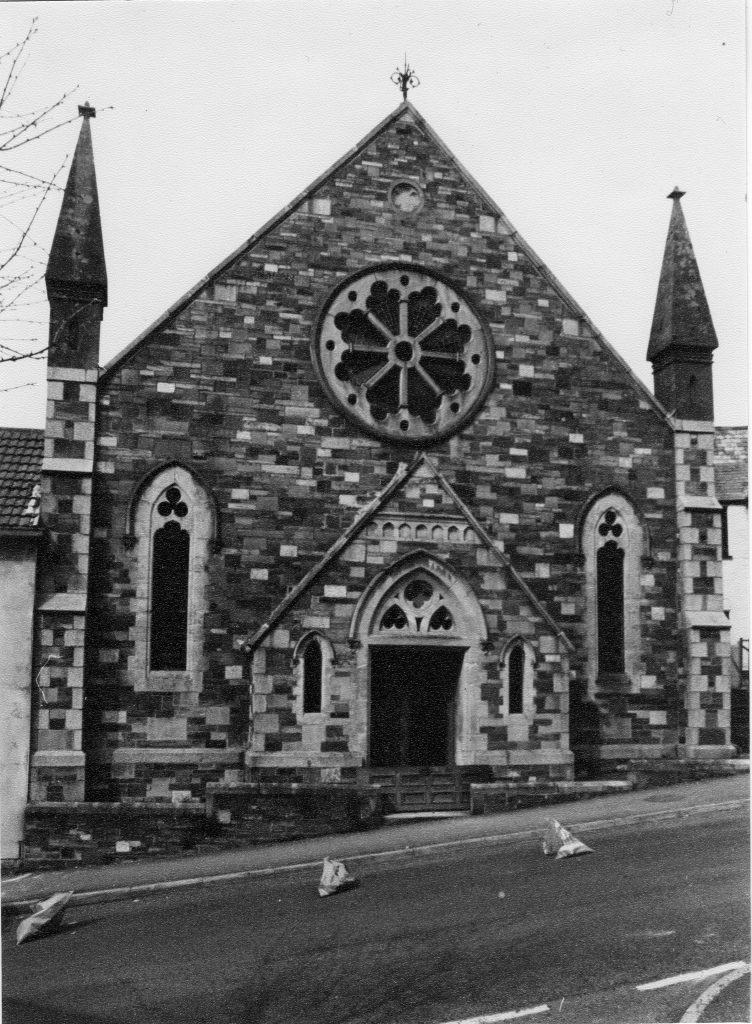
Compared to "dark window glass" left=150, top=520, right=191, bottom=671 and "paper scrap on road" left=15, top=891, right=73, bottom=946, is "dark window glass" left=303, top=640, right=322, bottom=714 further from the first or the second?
"paper scrap on road" left=15, top=891, right=73, bottom=946

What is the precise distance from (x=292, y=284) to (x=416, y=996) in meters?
12.7

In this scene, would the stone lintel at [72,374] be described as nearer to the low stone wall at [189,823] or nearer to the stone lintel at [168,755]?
the stone lintel at [168,755]

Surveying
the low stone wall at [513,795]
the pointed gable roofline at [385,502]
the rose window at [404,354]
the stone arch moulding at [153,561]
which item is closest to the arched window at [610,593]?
the pointed gable roofline at [385,502]

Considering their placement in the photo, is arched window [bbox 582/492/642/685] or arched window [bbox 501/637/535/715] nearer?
arched window [bbox 501/637/535/715]

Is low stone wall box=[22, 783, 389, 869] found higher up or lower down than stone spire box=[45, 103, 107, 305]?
lower down

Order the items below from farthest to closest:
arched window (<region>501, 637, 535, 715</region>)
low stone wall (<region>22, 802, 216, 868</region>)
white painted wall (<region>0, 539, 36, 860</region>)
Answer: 1. arched window (<region>501, 637, 535, 715</region>)
2. white painted wall (<region>0, 539, 36, 860</region>)
3. low stone wall (<region>22, 802, 216, 868</region>)

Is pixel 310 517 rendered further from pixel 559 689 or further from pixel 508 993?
pixel 508 993

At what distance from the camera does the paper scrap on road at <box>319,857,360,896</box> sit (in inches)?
561

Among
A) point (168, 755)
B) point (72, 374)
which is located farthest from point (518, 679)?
point (72, 374)

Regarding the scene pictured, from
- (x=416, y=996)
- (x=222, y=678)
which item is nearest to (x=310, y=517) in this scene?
(x=222, y=678)

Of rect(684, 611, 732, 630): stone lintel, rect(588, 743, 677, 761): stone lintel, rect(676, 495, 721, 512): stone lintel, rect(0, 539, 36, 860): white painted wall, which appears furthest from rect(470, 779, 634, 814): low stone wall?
rect(0, 539, 36, 860): white painted wall

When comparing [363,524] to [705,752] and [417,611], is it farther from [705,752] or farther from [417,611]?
[705,752]

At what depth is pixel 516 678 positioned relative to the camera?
65.2 feet

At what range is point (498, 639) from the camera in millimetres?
19766
